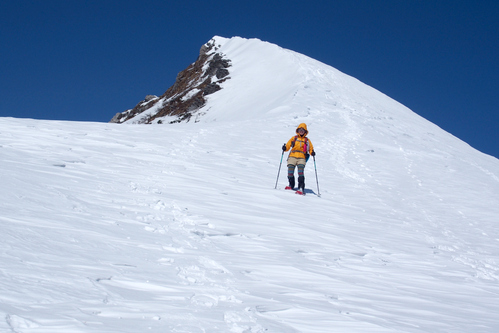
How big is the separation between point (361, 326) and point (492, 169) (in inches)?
644

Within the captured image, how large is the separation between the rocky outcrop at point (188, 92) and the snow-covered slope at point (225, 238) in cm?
2485

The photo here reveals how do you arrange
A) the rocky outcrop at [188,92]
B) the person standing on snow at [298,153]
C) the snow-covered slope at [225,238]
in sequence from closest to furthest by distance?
1. the snow-covered slope at [225,238]
2. the person standing on snow at [298,153]
3. the rocky outcrop at [188,92]

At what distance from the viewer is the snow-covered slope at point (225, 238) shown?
10.8 ft

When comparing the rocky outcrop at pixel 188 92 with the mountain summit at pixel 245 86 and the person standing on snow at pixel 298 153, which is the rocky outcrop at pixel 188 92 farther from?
the person standing on snow at pixel 298 153

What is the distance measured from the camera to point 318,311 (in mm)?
3699

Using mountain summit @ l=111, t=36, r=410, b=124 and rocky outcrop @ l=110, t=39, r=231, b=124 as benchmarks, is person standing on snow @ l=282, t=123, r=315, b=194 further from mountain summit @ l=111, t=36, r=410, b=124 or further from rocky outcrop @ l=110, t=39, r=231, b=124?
rocky outcrop @ l=110, t=39, r=231, b=124

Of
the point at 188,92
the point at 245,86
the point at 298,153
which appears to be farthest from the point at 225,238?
the point at 188,92

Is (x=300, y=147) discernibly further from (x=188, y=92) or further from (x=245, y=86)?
(x=188, y=92)

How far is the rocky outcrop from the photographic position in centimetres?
3992

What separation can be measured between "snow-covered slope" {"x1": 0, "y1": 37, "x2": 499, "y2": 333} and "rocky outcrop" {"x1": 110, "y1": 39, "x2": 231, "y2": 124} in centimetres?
2485

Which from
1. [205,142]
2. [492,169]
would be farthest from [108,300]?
[492,169]

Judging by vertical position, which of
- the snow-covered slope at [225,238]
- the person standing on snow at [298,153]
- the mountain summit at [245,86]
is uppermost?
the mountain summit at [245,86]

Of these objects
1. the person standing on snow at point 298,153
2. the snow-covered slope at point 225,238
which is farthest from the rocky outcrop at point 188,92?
the person standing on snow at point 298,153

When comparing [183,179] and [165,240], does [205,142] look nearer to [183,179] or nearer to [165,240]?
[183,179]
